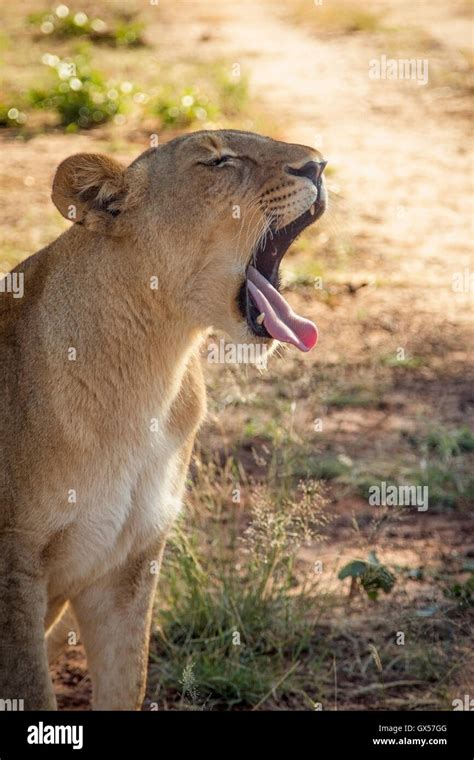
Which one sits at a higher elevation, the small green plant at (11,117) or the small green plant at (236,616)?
the small green plant at (11,117)

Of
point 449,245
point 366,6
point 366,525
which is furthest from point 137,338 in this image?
point 366,6

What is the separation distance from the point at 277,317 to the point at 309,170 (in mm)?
446

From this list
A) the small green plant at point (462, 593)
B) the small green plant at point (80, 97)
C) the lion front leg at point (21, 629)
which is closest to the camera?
the lion front leg at point (21, 629)

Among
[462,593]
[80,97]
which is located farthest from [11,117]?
[462,593]

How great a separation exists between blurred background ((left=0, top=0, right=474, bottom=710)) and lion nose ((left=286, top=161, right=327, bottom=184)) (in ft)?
1.61

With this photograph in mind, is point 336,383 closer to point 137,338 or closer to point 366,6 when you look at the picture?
point 137,338

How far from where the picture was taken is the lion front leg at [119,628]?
4.30 meters

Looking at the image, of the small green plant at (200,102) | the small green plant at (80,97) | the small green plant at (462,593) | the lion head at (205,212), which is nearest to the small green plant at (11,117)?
the small green plant at (80,97)

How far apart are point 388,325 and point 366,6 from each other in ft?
25.3

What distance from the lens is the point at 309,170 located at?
4.09m

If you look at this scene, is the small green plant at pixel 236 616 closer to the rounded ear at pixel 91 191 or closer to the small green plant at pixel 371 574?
the small green plant at pixel 371 574

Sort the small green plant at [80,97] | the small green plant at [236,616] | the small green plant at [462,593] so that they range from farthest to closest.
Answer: the small green plant at [80,97]
the small green plant at [462,593]
the small green plant at [236,616]

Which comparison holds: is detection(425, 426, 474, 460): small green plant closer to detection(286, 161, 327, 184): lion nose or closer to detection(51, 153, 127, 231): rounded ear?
detection(286, 161, 327, 184): lion nose

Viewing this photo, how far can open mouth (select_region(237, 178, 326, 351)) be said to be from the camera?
13.4 feet
